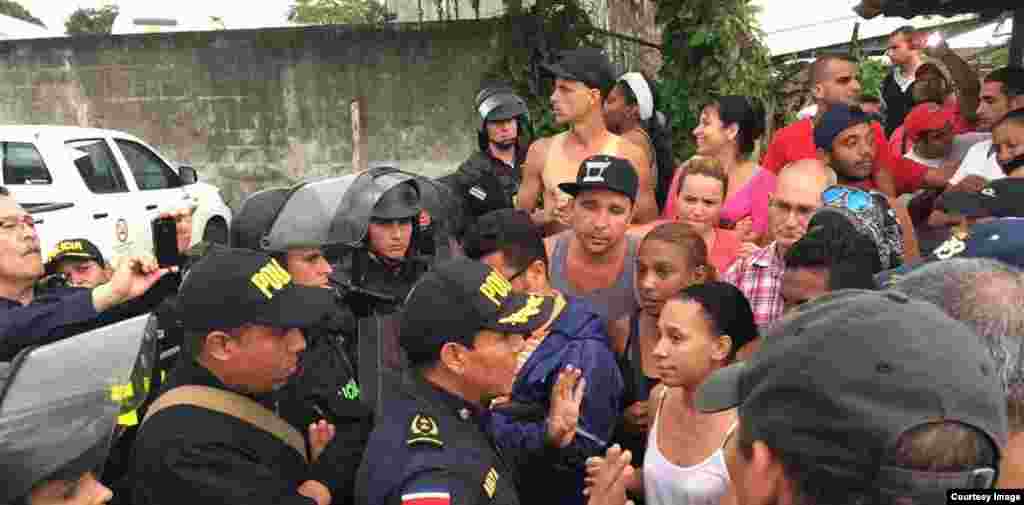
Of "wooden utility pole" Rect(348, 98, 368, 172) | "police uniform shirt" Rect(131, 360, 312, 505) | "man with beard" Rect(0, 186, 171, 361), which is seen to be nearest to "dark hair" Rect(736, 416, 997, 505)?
"police uniform shirt" Rect(131, 360, 312, 505)

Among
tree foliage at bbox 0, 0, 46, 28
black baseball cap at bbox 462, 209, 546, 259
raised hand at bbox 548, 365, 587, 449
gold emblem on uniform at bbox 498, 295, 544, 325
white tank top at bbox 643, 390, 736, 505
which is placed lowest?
white tank top at bbox 643, 390, 736, 505

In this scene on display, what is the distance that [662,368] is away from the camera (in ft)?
8.91

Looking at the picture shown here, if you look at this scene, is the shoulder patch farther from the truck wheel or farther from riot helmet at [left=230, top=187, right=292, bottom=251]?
the truck wheel

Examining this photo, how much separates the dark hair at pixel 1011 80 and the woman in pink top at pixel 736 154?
4.54ft

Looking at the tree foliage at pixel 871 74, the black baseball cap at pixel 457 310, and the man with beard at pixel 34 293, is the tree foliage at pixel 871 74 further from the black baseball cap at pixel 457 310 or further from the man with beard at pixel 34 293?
the man with beard at pixel 34 293

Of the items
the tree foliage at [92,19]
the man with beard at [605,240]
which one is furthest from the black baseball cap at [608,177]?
the tree foliage at [92,19]

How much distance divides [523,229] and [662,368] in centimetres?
92

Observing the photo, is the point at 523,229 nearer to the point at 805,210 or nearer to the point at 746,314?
the point at 746,314

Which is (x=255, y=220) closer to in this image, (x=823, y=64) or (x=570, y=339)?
(x=570, y=339)

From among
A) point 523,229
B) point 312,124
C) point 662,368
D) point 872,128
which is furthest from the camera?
point 312,124

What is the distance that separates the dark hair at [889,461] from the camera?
1.19 m

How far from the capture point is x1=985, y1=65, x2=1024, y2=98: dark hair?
4914 millimetres

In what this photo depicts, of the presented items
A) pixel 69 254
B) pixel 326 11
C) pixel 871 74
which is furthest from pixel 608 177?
pixel 326 11

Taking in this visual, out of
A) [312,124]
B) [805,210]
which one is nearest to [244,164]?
[312,124]
